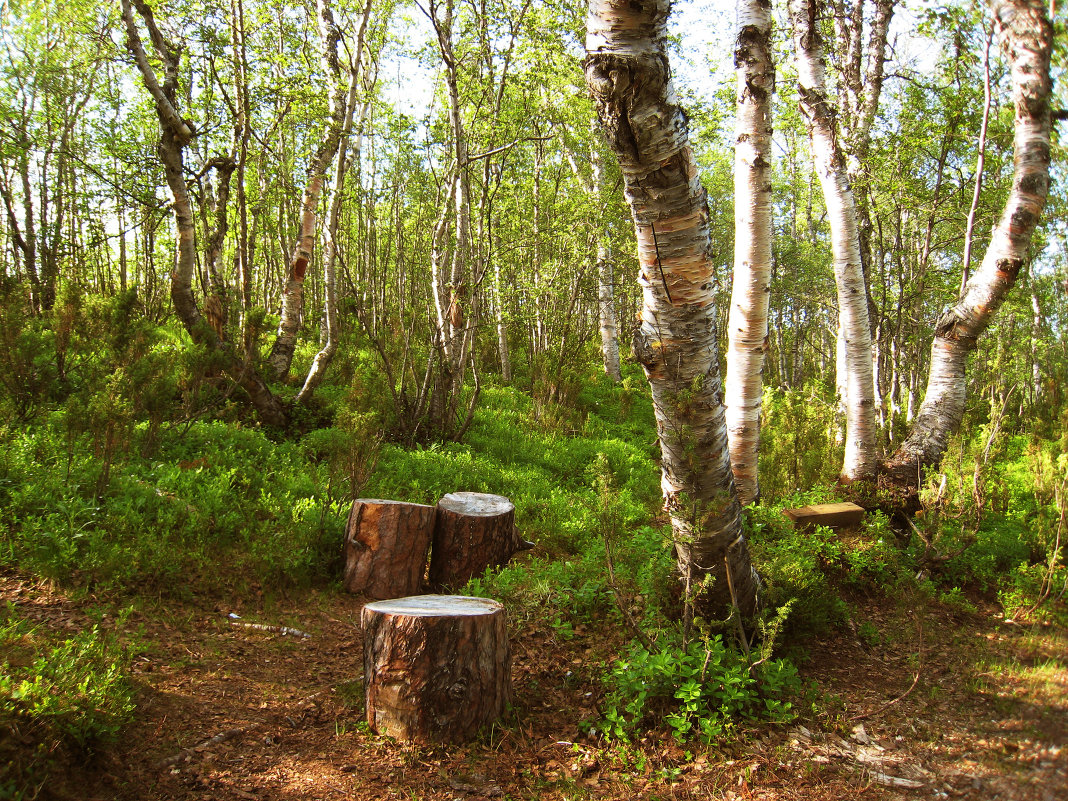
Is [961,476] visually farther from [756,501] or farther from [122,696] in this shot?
[122,696]

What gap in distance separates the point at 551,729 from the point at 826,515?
9.80 ft

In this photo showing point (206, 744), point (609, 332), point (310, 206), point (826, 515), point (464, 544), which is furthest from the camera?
point (609, 332)

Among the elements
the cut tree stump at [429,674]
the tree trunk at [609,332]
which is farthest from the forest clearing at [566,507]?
the tree trunk at [609,332]

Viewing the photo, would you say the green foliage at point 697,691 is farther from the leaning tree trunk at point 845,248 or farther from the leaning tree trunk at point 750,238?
the leaning tree trunk at point 845,248

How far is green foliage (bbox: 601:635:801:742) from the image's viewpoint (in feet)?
8.93

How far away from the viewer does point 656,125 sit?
95.5 inches

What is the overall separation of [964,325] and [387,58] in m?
11.0

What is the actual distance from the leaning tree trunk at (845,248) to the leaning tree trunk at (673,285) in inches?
112

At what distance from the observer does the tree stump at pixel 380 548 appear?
4426 millimetres

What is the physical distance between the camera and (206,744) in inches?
103

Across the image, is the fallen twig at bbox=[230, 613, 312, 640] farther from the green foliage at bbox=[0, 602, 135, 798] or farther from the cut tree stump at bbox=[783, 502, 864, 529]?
the cut tree stump at bbox=[783, 502, 864, 529]

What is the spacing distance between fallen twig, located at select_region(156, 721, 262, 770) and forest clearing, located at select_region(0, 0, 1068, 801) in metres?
0.02

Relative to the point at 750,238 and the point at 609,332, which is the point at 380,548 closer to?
the point at 750,238

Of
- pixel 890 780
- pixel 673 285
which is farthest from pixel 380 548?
pixel 890 780
